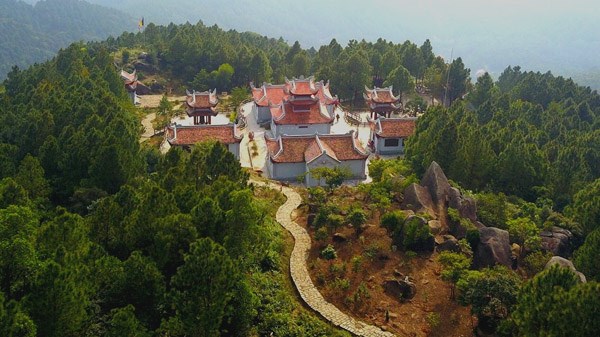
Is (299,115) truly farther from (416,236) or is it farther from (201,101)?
(416,236)

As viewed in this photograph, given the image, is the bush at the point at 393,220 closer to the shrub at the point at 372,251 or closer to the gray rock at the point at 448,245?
the shrub at the point at 372,251

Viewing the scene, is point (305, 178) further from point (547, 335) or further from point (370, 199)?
point (547, 335)

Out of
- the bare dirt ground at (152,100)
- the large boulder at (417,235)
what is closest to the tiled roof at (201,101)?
the bare dirt ground at (152,100)

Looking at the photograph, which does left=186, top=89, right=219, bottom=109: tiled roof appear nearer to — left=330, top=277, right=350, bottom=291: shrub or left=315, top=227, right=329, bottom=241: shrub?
left=315, top=227, right=329, bottom=241: shrub

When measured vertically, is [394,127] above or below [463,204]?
above

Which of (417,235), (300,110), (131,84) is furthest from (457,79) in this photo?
(417,235)

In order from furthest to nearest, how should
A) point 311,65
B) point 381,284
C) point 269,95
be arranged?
point 311,65, point 269,95, point 381,284
